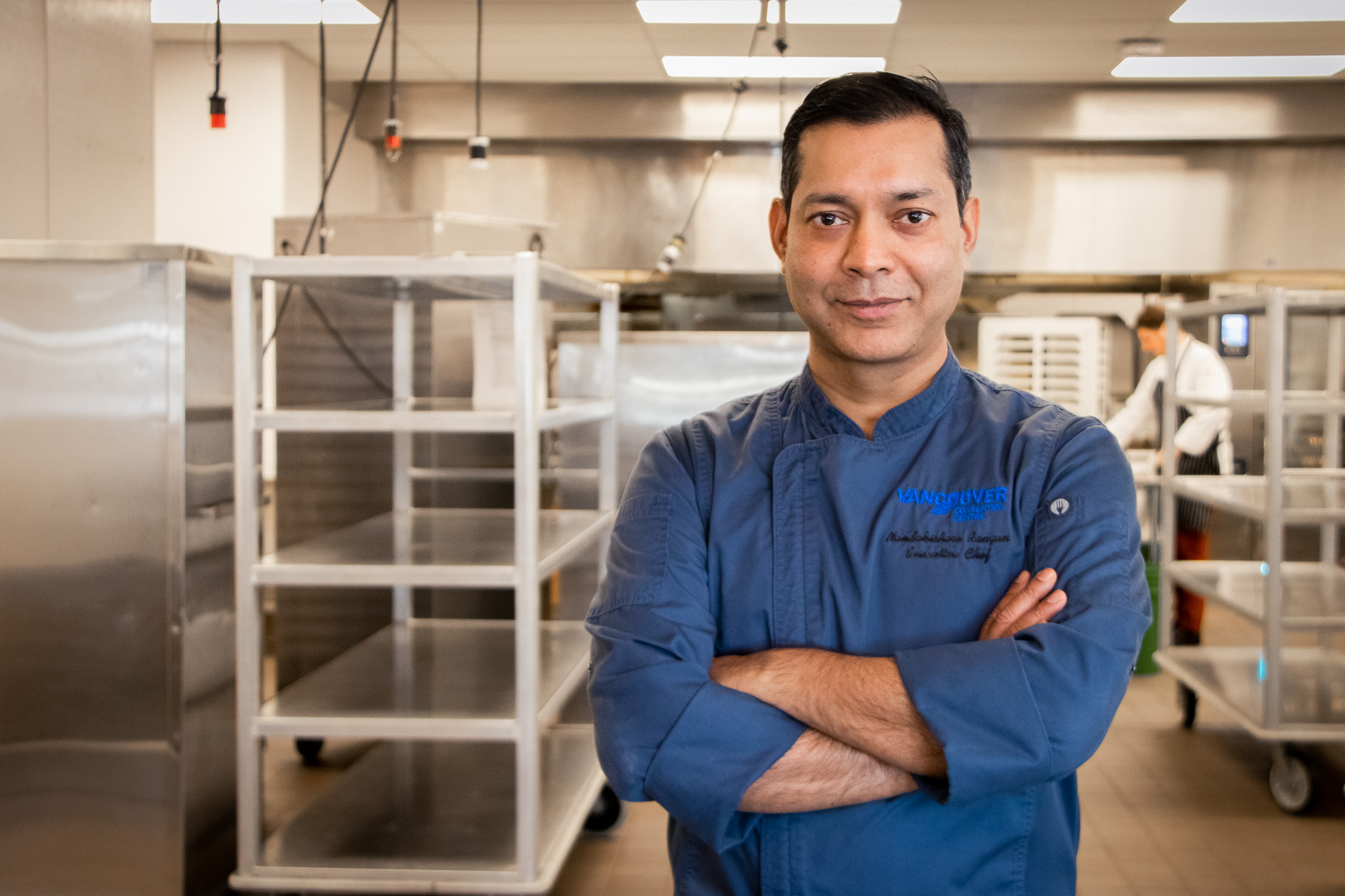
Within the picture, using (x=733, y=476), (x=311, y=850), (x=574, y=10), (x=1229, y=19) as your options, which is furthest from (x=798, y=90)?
(x=733, y=476)

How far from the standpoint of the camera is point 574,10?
4594 mm

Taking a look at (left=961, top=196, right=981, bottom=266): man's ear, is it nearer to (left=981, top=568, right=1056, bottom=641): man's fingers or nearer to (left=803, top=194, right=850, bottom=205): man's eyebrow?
(left=803, top=194, right=850, bottom=205): man's eyebrow

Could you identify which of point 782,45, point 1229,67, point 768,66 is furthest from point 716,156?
point 1229,67

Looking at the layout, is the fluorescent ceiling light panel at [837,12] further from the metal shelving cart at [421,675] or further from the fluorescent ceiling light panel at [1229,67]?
the metal shelving cart at [421,675]

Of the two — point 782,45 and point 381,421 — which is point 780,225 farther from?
point 782,45

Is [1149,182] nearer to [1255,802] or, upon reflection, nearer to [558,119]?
[558,119]

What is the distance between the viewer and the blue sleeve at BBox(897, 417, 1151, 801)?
104 centimetres

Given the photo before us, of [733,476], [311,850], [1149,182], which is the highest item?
[1149,182]

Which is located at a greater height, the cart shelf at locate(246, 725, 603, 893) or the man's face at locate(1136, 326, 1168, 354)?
the man's face at locate(1136, 326, 1168, 354)

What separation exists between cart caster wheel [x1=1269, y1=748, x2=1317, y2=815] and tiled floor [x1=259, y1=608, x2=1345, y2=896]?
0.04 metres

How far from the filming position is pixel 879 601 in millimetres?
1132

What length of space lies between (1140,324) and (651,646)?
15.7 feet

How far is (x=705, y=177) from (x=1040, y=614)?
531 centimetres

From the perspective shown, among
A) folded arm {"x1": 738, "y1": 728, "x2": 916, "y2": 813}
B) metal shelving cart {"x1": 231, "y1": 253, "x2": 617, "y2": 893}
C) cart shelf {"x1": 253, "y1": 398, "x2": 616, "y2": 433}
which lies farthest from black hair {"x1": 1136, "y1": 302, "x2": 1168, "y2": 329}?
folded arm {"x1": 738, "y1": 728, "x2": 916, "y2": 813}
